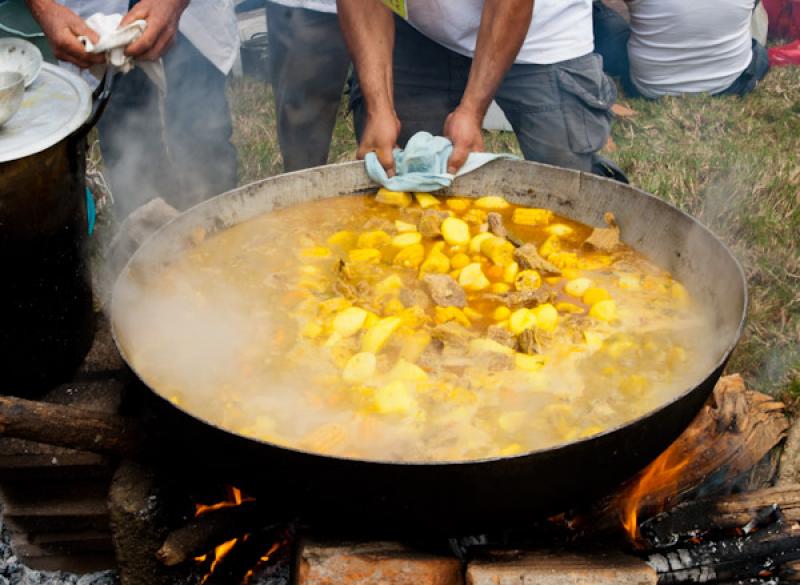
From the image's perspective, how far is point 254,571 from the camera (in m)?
2.53

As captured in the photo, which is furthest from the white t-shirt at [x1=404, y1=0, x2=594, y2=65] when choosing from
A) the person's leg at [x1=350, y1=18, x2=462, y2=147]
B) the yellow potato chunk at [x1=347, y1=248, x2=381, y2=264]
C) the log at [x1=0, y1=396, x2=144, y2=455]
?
the log at [x1=0, y1=396, x2=144, y2=455]

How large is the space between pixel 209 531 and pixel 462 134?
5.72ft

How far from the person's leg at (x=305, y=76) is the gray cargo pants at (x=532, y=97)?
48cm

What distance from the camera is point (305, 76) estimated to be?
4.44 metres

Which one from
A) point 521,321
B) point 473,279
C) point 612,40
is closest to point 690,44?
point 612,40

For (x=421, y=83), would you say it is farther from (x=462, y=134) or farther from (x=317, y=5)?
(x=462, y=134)

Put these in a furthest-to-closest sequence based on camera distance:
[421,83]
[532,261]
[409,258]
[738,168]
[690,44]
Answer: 1. [690,44]
2. [738,168]
3. [421,83]
4. [409,258]
5. [532,261]

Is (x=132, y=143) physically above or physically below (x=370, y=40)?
below

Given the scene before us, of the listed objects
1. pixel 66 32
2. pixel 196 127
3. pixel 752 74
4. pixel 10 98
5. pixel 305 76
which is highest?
pixel 10 98

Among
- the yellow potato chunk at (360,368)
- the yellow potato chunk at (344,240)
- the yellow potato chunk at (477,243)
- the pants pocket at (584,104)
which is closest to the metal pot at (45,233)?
the yellow potato chunk at (344,240)

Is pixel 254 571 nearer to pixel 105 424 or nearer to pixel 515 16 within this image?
pixel 105 424

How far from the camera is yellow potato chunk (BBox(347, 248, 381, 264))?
2777mm

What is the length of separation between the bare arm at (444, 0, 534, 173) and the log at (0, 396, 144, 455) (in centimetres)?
164

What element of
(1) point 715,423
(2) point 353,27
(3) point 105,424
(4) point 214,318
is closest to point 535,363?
(1) point 715,423
